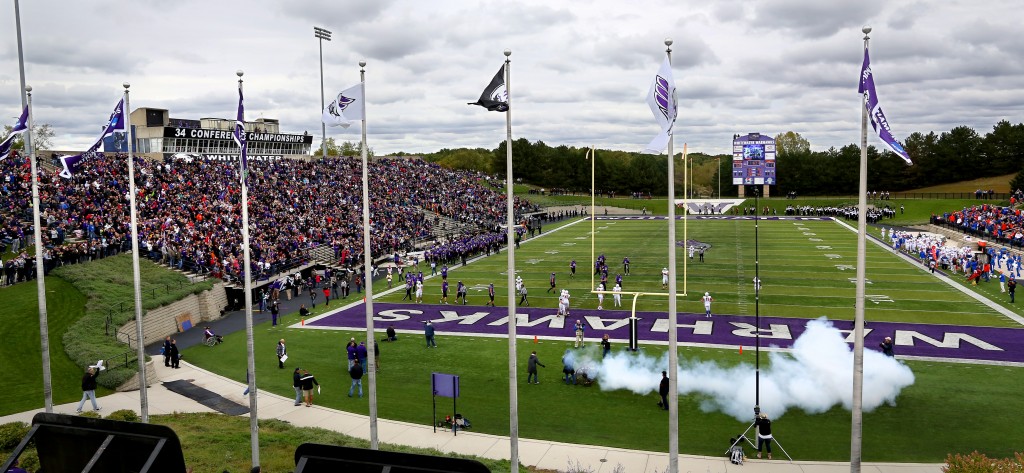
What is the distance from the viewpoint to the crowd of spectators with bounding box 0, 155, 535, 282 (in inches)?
1307

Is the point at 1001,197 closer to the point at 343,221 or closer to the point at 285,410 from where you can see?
the point at 343,221

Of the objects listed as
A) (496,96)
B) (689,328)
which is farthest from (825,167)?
(496,96)

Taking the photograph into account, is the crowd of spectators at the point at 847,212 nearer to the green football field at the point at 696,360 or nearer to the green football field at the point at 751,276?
the green football field at the point at 751,276

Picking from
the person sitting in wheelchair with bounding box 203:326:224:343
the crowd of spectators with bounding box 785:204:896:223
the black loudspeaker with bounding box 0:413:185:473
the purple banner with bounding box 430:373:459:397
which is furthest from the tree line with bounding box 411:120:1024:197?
the black loudspeaker with bounding box 0:413:185:473

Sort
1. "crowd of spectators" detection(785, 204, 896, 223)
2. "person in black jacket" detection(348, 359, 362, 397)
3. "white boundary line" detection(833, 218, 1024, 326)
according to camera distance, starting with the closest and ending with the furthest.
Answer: "person in black jacket" detection(348, 359, 362, 397), "white boundary line" detection(833, 218, 1024, 326), "crowd of spectators" detection(785, 204, 896, 223)

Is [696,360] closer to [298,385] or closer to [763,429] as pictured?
[763,429]

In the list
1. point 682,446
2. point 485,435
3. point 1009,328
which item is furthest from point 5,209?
point 1009,328

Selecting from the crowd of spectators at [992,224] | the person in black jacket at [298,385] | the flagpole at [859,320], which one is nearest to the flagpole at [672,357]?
the flagpole at [859,320]

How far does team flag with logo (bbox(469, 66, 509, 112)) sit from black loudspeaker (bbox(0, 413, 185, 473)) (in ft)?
24.9

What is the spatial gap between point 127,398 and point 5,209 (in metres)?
19.9

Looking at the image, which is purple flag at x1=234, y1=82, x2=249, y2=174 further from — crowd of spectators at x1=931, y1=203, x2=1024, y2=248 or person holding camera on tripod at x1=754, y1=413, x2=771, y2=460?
crowd of spectators at x1=931, y1=203, x2=1024, y2=248

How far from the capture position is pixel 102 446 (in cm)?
539

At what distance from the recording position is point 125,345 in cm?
2322

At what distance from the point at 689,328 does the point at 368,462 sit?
78.9 feet
